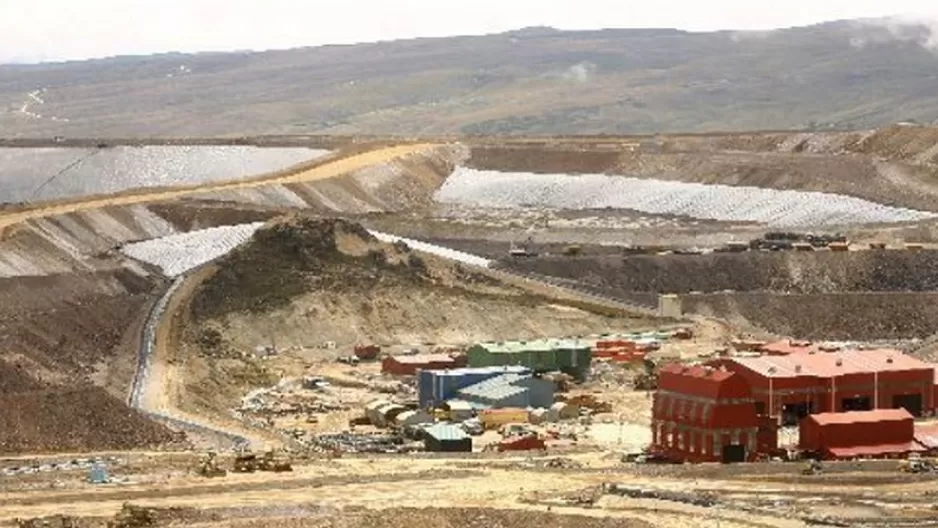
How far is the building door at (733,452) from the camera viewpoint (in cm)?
5488

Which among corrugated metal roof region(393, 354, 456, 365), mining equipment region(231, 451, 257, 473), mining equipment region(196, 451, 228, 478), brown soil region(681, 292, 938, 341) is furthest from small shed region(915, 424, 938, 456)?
brown soil region(681, 292, 938, 341)

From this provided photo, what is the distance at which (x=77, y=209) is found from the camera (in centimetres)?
10762

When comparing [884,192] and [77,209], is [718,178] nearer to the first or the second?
[884,192]

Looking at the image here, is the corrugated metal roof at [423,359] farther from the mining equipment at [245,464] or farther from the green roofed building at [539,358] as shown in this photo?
the mining equipment at [245,464]

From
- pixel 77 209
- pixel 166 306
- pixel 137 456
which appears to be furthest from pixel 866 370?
pixel 77 209

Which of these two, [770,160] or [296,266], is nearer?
→ [296,266]

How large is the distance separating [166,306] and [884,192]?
5915 centimetres

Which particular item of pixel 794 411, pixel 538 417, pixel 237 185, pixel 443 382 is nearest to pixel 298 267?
pixel 443 382

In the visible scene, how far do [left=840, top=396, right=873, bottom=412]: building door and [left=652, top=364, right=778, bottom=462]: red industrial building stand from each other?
26.5 feet

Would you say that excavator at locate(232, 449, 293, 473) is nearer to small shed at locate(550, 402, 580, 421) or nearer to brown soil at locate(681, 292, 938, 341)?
small shed at locate(550, 402, 580, 421)

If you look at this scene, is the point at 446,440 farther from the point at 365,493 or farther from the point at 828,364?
the point at 828,364

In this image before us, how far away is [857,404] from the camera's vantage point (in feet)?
211

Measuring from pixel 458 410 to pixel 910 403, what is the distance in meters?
14.5

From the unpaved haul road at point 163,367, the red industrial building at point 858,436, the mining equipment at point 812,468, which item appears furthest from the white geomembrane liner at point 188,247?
the mining equipment at point 812,468
